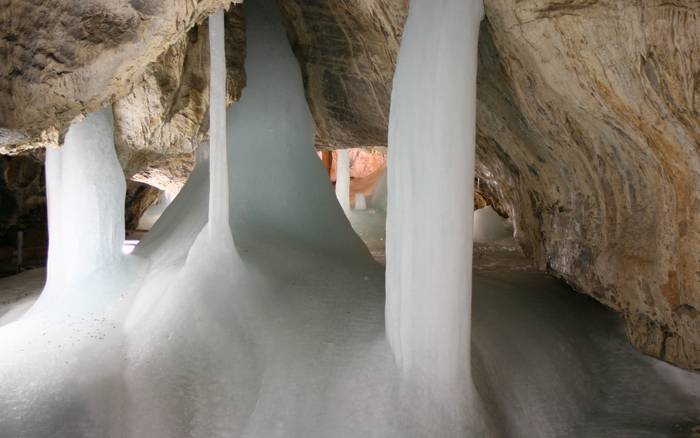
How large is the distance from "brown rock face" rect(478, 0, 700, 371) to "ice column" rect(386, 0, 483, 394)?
515 millimetres

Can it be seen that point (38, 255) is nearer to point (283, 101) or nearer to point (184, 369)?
point (283, 101)

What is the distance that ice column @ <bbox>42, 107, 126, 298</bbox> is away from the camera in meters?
6.16

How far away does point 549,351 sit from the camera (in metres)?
5.51

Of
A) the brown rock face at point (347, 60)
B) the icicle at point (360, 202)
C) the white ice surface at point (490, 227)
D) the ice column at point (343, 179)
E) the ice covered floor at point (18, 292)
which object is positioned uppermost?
the brown rock face at point (347, 60)

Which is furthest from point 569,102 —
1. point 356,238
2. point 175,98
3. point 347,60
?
point 175,98

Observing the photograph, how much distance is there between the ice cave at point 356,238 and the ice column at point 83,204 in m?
0.03

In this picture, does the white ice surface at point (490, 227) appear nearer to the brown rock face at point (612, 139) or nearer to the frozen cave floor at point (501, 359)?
the frozen cave floor at point (501, 359)

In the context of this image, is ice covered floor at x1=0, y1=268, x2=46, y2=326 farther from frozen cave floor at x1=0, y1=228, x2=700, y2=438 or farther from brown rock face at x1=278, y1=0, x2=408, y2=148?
brown rock face at x1=278, y1=0, x2=408, y2=148

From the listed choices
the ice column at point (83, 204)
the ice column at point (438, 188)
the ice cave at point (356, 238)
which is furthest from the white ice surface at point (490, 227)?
the ice column at point (438, 188)

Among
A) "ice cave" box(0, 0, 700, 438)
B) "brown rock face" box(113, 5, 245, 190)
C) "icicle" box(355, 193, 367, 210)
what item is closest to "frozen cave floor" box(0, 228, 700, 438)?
"ice cave" box(0, 0, 700, 438)

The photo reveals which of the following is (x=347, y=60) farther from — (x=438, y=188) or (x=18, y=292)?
(x=18, y=292)

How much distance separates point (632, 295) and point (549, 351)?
1.03m

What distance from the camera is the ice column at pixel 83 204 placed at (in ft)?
20.2

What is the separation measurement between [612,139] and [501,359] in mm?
2186
